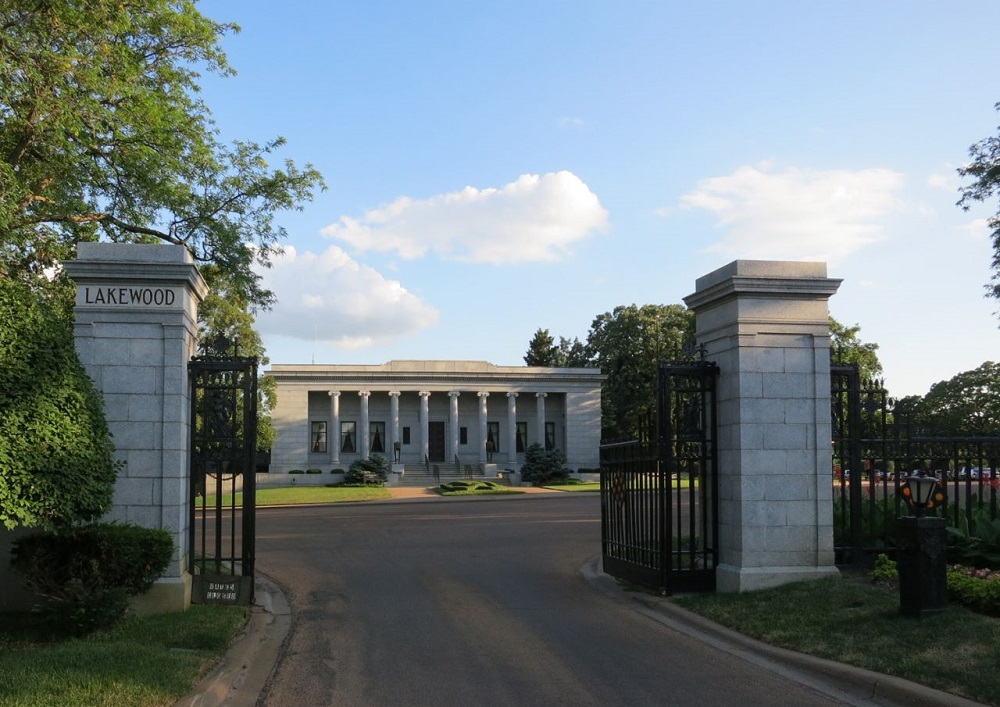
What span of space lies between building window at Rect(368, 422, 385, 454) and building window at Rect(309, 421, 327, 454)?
129 inches

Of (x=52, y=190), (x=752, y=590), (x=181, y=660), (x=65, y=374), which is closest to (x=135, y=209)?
(x=52, y=190)

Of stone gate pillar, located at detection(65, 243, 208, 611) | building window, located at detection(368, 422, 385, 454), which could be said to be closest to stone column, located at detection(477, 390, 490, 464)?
→ building window, located at detection(368, 422, 385, 454)

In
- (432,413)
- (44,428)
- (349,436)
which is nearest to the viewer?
(44,428)

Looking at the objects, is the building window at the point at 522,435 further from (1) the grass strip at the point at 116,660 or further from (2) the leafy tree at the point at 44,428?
(2) the leafy tree at the point at 44,428

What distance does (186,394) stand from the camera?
34.2 feet

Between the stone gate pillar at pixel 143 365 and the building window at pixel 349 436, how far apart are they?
5180 centimetres

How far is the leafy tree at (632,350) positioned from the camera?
2512 inches

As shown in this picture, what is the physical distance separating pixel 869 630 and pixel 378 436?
55.2 meters

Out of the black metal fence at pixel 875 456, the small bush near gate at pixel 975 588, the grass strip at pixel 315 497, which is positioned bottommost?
the grass strip at pixel 315 497

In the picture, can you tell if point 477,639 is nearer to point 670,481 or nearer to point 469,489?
point 670,481

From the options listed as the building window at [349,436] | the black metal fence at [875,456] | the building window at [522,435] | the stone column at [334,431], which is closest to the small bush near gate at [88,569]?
the black metal fence at [875,456]

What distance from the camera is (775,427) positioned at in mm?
10914

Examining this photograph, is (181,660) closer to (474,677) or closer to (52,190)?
(474,677)

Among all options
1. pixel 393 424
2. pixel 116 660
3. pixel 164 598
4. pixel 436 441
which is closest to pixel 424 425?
pixel 393 424
